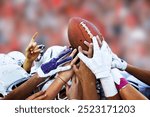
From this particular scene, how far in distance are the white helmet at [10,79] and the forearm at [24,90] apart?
0.04m

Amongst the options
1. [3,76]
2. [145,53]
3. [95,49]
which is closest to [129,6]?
[145,53]

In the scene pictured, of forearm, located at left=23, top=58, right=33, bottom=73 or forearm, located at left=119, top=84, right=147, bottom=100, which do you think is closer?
forearm, located at left=119, top=84, right=147, bottom=100

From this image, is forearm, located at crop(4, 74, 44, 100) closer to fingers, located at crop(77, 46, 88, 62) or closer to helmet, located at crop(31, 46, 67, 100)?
helmet, located at crop(31, 46, 67, 100)

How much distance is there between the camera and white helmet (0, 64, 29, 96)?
1.37m

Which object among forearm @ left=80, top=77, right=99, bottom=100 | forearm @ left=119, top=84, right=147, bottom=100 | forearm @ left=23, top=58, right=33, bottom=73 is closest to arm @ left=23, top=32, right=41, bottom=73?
forearm @ left=23, top=58, right=33, bottom=73

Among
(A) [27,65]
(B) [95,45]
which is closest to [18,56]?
(A) [27,65]

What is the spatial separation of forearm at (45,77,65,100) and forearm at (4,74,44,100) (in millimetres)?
44

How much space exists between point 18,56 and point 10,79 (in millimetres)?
195

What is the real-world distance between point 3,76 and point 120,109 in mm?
410

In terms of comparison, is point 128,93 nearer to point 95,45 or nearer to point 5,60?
point 95,45

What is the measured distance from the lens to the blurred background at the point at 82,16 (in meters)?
1.46

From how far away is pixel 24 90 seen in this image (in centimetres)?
132

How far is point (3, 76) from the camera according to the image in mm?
1375

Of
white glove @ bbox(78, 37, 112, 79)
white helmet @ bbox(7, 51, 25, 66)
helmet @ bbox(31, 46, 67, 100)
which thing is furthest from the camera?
white helmet @ bbox(7, 51, 25, 66)
